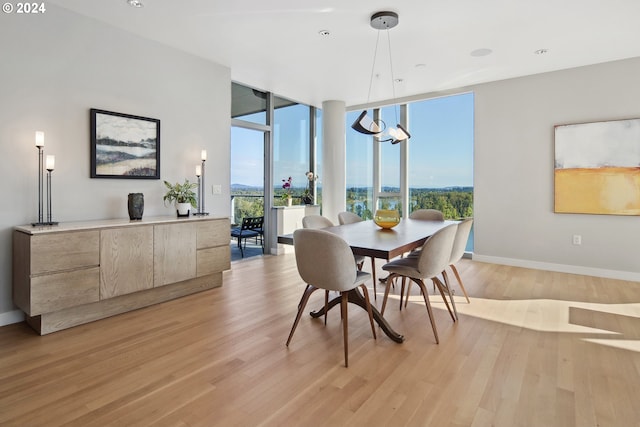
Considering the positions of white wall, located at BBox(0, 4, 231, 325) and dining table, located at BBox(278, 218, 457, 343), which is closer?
dining table, located at BBox(278, 218, 457, 343)

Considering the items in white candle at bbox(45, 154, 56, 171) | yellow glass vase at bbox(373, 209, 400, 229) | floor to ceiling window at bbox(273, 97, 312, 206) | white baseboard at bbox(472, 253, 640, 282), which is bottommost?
white baseboard at bbox(472, 253, 640, 282)

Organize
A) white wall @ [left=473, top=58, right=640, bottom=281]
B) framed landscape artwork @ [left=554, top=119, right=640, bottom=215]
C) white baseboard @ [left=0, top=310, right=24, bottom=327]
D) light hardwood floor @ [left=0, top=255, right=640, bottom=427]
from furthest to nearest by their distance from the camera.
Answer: white wall @ [left=473, top=58, right=640, bottom=281] < framed landscape artwork @ [left=554, top=119, right=640, bottom=215] < white baseboard @ [left=0, top=310, right=24, bottom=327] < light hardwood floor @ [left=0, top=255, right=640, bottom=427]

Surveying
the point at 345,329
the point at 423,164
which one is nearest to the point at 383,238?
the point at 345,329

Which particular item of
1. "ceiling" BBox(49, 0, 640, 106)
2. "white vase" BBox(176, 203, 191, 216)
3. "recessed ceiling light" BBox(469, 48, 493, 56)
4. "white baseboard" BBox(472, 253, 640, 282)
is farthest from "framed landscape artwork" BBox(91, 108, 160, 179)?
"white baseboard" BBox(472, 253, 640, 282)

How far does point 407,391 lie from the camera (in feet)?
6.36

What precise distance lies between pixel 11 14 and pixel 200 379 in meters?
3.29

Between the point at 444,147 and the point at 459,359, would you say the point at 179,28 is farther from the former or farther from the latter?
the point at 444,147

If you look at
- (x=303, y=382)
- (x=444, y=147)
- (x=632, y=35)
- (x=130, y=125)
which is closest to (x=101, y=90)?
(x=130, y=125)

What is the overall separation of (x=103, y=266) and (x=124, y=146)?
4.39 feet

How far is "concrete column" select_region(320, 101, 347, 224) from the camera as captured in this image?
6449 millimetres

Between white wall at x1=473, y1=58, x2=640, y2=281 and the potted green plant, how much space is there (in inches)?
164

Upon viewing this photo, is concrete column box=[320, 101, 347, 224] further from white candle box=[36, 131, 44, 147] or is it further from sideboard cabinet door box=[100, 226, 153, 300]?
white candle box=[36, 131, 44, 147]

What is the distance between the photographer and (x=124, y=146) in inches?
142

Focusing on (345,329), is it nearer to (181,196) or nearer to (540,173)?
(181,196)
